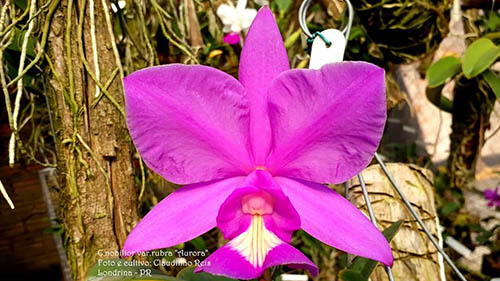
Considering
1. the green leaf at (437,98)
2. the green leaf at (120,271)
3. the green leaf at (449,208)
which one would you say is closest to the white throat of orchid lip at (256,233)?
the green leaf at (120,271)

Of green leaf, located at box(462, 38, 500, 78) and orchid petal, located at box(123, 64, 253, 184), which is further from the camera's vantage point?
green leaf, located at box(462, 38, 500, 78)

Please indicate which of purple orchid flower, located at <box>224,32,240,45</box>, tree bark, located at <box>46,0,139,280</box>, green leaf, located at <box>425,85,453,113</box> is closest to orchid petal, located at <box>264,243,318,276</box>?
tree bark, located at <box>46,0,139,280</box>

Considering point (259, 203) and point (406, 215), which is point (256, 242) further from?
point (406, 215)

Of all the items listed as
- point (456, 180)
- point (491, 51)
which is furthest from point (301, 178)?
point (456, 180)

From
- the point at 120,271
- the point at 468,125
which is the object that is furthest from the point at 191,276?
the point at 468,125

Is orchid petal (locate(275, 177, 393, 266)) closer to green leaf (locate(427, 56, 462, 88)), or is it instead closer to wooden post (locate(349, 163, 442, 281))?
wooden post (locate(349, 163, 442, 281))

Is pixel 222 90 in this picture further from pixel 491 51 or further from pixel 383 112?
pixel 491 51

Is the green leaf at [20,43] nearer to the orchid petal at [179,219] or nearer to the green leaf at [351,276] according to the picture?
the orchid petal at [179,219]
